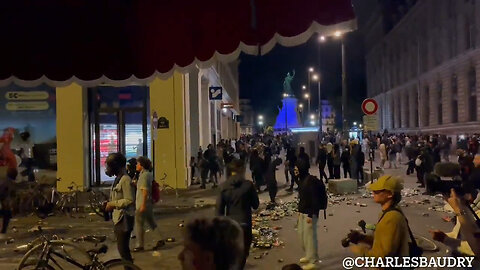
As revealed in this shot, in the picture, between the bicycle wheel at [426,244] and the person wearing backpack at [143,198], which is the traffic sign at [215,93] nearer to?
the person wearing backpack at [143,198]

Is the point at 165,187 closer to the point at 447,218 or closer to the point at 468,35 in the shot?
the point at 447,218

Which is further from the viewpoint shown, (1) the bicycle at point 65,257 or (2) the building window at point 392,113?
(2) the building window at point 392,113

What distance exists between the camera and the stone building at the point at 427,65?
4781 cm

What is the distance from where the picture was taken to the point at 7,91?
59.7ft

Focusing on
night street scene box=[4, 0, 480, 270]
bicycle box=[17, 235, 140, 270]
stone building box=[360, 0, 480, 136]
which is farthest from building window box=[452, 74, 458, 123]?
bicycle box=[17, 235, 140, 270]

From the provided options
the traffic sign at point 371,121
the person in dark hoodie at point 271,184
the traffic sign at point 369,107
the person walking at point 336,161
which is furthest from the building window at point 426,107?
the person in dark hoodie at point 271,184

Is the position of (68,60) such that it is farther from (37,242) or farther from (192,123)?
(192,123)

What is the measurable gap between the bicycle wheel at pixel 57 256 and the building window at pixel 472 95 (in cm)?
4756

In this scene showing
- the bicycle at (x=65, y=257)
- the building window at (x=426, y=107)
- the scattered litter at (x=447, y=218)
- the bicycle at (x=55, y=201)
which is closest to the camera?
the bicycle at (x=65, y=257)

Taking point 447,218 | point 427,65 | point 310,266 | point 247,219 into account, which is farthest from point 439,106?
point 247,219

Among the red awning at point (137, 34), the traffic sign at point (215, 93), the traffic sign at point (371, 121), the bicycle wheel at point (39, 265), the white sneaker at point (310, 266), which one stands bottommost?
the white sneaker at point (310, 266)

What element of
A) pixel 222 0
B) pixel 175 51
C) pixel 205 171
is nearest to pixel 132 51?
pixel 175 51

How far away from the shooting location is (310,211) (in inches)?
314

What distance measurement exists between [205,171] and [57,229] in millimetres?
8451
